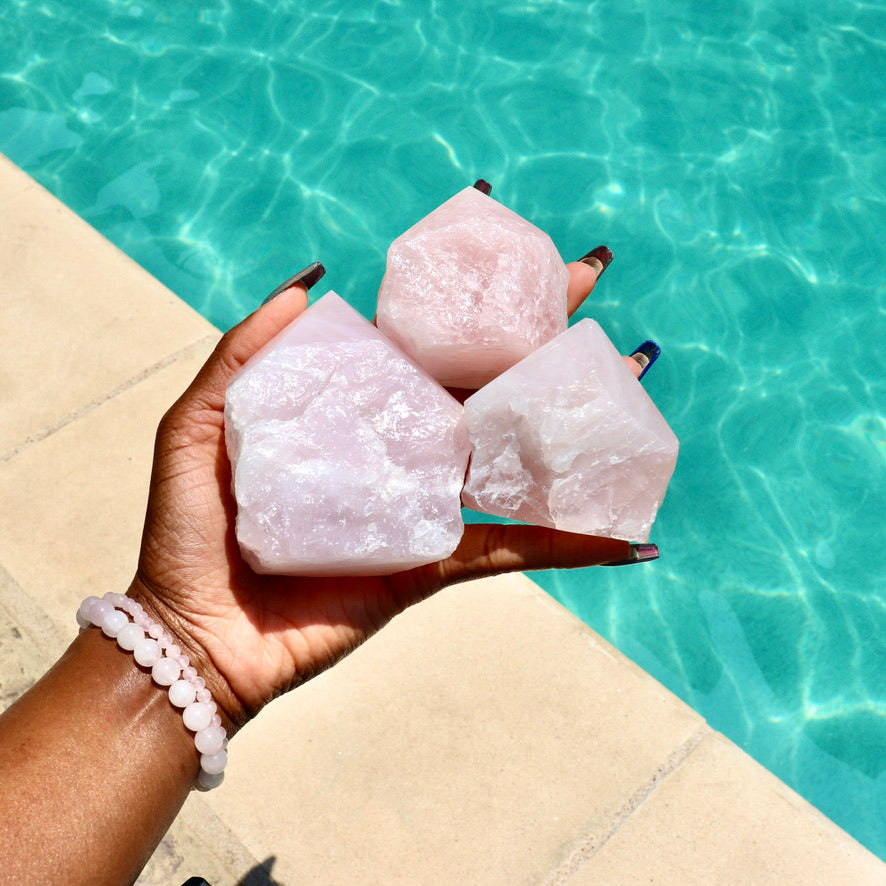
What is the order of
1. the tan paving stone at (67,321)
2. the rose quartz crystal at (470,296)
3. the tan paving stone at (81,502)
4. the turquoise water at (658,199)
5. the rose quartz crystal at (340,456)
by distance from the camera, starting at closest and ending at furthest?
1. the rose quartz crystal at (340,456)
2. the rose quartz crystal at (470,296)
3. the tan paving stone at (81,502)
4. the tan paving stone at (67,321)
5. the turquoise water at (658,199)

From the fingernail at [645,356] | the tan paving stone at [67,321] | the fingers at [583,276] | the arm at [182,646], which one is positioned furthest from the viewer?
the tan paving stone at [67,321]

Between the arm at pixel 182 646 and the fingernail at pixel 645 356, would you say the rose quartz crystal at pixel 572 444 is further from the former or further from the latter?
the fingernail at pixel 645 356

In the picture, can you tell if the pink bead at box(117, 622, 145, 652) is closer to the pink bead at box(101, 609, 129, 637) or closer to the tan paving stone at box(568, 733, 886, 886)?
the pink bead at box(101, 609, 129, 637)

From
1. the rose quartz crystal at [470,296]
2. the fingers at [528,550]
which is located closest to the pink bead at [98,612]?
the fingers at [528,550]

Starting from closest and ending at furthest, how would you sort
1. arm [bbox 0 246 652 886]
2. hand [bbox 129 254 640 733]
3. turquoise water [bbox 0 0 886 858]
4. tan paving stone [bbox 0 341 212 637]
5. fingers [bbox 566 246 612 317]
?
1. arm [bbox 0 246 652 886]
2. hand [bbox 129 254 640 733]
3. fingers [bbox 566 246 612 317]
4. tan paving stone [bbox 0 341 212 637]
5. turquoise water [bbox 0 0 886 858]

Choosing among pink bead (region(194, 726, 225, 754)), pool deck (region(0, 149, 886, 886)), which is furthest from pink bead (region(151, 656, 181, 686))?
pool deck (region(0, 149, 886, 886))
